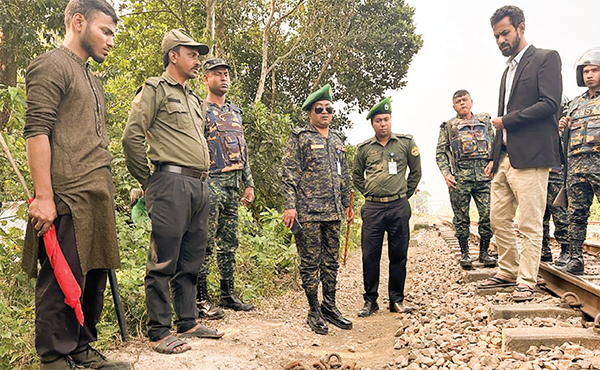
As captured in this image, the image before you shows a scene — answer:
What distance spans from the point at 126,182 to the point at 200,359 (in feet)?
10.7

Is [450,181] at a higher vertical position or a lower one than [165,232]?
higher

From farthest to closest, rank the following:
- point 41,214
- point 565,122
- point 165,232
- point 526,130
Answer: point 565,122
point 526,130
point 165,232
point 41,214

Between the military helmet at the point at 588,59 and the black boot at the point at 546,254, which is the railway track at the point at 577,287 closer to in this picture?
the black boot at the point at 546,254

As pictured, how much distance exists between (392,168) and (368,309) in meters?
1.59

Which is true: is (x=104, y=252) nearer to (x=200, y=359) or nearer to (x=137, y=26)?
(x=200, y=359)

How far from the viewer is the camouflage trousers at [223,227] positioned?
177 inches

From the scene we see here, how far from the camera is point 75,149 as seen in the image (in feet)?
8.68

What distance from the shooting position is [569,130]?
210 inches

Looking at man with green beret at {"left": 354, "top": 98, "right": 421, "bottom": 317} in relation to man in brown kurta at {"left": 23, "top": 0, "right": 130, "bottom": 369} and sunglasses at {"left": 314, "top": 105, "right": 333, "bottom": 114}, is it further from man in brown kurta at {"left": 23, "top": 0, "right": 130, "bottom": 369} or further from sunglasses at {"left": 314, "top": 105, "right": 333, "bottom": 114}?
man in brown kurta at {"left": 23, "top": 0, "right": 130, "bottom": 369}

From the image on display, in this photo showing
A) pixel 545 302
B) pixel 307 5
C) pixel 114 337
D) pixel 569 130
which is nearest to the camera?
pixel 114 337

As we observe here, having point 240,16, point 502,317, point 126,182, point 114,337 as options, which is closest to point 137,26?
point 240,16

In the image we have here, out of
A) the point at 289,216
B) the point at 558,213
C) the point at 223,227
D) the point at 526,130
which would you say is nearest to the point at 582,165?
the point at 558,213

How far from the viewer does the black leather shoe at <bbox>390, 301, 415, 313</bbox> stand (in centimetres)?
504

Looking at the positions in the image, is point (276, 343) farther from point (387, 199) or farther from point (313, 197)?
point (387, 199)
